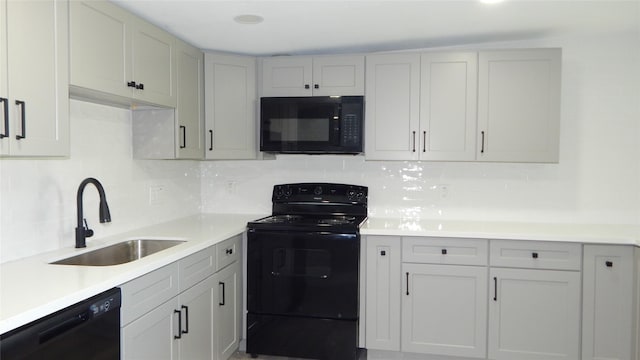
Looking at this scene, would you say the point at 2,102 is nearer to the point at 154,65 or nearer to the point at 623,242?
the point at 154,65

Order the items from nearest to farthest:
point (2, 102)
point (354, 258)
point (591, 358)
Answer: point (2, 102), point (591, 358), point (354, 258)

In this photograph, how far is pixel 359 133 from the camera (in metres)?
3.06

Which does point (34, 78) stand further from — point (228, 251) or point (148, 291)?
point (228, 251)

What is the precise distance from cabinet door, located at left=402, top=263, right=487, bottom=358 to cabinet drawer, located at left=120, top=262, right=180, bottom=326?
142 cm

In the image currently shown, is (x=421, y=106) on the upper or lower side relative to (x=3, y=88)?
upper

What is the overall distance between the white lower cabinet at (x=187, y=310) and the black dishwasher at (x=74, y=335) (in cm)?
8

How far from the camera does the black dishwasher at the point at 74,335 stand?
1329 mm

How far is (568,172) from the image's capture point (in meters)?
3.19

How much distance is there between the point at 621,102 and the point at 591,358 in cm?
166

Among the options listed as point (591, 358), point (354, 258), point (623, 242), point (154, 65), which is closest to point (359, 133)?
point (354, 258)

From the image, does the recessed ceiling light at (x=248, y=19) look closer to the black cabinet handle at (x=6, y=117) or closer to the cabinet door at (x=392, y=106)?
the cabinet door at (x=392, y=106)

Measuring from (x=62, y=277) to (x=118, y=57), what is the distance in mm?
1047

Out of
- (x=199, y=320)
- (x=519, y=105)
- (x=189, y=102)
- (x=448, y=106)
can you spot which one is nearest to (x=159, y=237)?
(x=199, y=320)

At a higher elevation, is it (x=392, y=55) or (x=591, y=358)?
(x=392, y=55)
